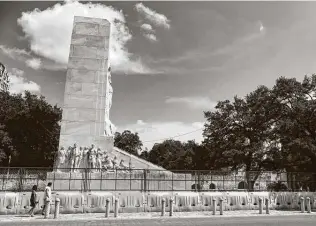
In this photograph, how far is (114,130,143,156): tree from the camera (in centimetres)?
8788

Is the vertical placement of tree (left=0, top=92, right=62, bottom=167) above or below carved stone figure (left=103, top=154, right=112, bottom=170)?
above

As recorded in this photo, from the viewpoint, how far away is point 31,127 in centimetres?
4819

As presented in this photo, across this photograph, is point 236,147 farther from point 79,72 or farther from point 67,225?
point 67,225

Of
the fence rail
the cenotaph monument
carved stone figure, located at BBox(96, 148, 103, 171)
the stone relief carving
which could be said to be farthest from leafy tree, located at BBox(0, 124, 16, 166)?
the fence rail

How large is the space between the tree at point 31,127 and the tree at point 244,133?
80.2 feet

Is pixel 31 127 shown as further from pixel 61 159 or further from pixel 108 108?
pixel 61 159

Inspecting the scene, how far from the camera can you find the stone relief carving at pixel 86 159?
24109 millimetres

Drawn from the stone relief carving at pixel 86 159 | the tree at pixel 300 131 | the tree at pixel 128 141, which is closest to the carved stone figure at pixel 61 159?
the stone relief carving at pixel 86 159

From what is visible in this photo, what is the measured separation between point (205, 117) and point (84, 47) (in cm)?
2409

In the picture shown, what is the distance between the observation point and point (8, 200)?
1591 centimetres

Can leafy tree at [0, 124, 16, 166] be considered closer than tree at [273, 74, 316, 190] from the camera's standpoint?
No

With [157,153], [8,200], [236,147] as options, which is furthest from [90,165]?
[157,153]

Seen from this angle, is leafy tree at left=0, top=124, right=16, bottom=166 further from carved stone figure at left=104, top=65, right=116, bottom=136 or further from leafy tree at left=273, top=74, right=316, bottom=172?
leafy tree at left=273, top=74, right=316, bottom=172

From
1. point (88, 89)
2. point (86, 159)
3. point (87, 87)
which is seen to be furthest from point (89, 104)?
point (86, 159)
